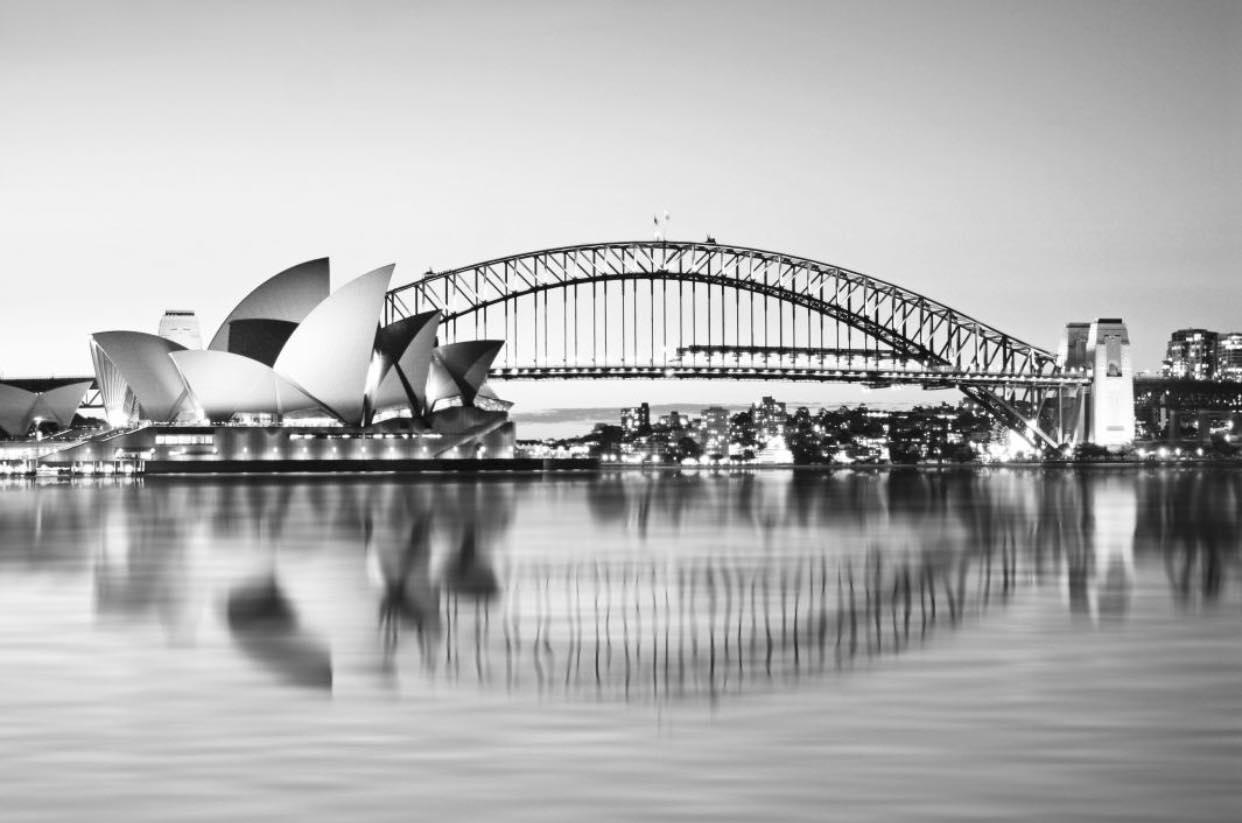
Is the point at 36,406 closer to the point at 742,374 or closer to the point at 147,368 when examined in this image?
the point at 147,368

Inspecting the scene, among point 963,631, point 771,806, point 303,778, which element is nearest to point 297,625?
point 963,631

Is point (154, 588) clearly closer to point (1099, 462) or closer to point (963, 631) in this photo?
point (963, 631)

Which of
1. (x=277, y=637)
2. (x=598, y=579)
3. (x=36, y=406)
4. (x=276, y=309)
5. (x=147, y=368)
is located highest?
(x=276, y=309)

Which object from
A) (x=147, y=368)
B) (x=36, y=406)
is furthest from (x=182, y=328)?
(x=147, y=368)

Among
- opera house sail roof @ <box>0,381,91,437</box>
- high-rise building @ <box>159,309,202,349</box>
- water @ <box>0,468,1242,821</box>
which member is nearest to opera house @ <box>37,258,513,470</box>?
high-rise building @ <box>159,309,202,349</box>

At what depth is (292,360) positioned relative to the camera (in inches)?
3061

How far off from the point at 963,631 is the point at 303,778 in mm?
8254

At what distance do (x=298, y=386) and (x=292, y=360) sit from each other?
1.80m

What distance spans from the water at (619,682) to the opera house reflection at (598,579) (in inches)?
3.8

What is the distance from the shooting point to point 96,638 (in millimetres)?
14297

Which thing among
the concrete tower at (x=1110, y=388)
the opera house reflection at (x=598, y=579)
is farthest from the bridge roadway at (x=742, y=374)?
the opera house reflection at (x=598, y=579)

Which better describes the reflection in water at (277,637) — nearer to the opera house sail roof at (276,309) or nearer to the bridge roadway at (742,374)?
the opera house sail roof at (276,309)

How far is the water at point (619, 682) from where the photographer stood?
7.65 meters

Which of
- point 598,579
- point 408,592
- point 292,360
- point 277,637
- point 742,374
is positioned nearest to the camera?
point 277,637
